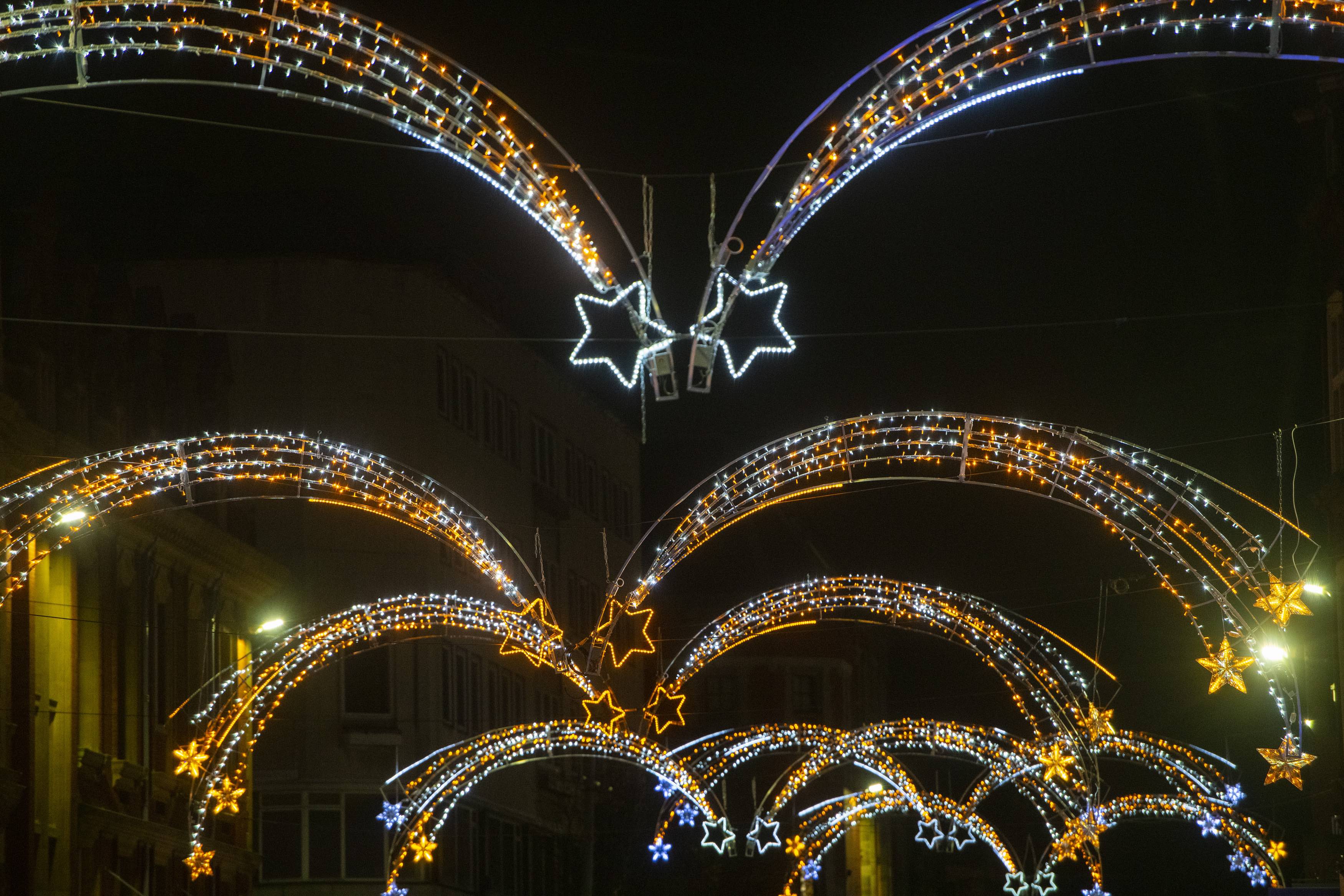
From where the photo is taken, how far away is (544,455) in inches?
2077

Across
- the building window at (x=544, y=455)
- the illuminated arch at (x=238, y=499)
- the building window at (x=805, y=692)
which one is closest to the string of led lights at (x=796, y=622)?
the illuminated arch at (x=238, y=499)

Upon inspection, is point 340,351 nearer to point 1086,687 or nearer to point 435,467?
point 435,467

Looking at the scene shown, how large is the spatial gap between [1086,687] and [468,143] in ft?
48.8

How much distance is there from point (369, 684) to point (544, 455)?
10.9 metres

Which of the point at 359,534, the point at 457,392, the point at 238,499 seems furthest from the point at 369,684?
the point at 238,499

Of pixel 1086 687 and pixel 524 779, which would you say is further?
pixel 524 779

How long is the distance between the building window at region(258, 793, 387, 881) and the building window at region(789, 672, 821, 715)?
3086 cm

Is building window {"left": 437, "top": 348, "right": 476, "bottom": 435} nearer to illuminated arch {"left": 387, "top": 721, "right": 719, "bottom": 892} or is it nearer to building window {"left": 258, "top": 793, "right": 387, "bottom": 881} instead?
building window {"left": 258, "top": 793, "right": 387, "bottom": 881}

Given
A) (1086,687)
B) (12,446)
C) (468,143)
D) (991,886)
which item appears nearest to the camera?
(468,143)

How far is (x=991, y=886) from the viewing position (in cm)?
8869

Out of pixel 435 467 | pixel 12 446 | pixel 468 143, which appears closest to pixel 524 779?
pixel 435 467

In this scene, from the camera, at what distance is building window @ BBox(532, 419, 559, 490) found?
51875 millimetres

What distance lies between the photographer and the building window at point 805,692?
7162 centimetres

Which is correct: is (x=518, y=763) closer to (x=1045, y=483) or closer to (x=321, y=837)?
(x=321, y=837)
